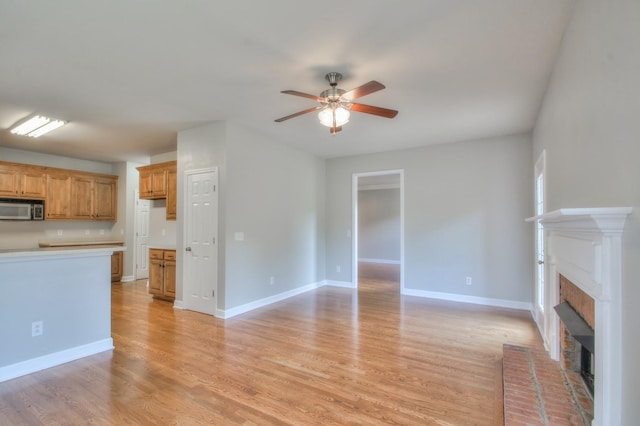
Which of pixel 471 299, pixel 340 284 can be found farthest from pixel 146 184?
pixel 471 299

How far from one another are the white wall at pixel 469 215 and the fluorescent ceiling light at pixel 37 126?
5.00 metres

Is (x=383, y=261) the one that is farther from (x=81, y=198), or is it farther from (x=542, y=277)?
(x=81, y=198)

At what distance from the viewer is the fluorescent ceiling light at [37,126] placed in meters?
4.01

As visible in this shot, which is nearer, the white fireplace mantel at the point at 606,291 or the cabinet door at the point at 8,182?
the white fireplace mantel at the point at 606,291

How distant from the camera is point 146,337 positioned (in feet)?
11.6

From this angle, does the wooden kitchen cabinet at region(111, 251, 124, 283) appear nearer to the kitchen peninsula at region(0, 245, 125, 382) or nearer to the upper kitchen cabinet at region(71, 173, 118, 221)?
the upper kitchen cabinet at region(71, 173, 118, 221)

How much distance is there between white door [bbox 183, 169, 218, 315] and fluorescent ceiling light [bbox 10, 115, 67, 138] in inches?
69.9

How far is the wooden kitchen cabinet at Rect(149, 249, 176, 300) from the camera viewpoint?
5.07 meters

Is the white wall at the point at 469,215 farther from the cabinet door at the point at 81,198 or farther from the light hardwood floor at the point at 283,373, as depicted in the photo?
the cabinet door at the point at 81,198

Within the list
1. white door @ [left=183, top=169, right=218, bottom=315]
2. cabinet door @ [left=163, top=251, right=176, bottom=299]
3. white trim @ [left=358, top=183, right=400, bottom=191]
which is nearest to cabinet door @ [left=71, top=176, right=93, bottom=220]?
cabinet door @ [left=163, top=251, right=176, bottom=299]

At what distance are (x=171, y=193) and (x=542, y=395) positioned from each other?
17.9 feet

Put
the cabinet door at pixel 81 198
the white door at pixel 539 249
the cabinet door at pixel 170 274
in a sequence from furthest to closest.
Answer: the cabinet door at pixel 81 198 → the cabinet door at pixel 170 274 → the white door at pixel 539 249

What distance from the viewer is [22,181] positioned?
5.55m

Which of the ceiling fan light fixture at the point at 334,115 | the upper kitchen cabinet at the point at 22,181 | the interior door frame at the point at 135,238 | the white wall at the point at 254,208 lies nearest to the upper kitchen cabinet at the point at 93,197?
the interior door frame at the point at 135,238
